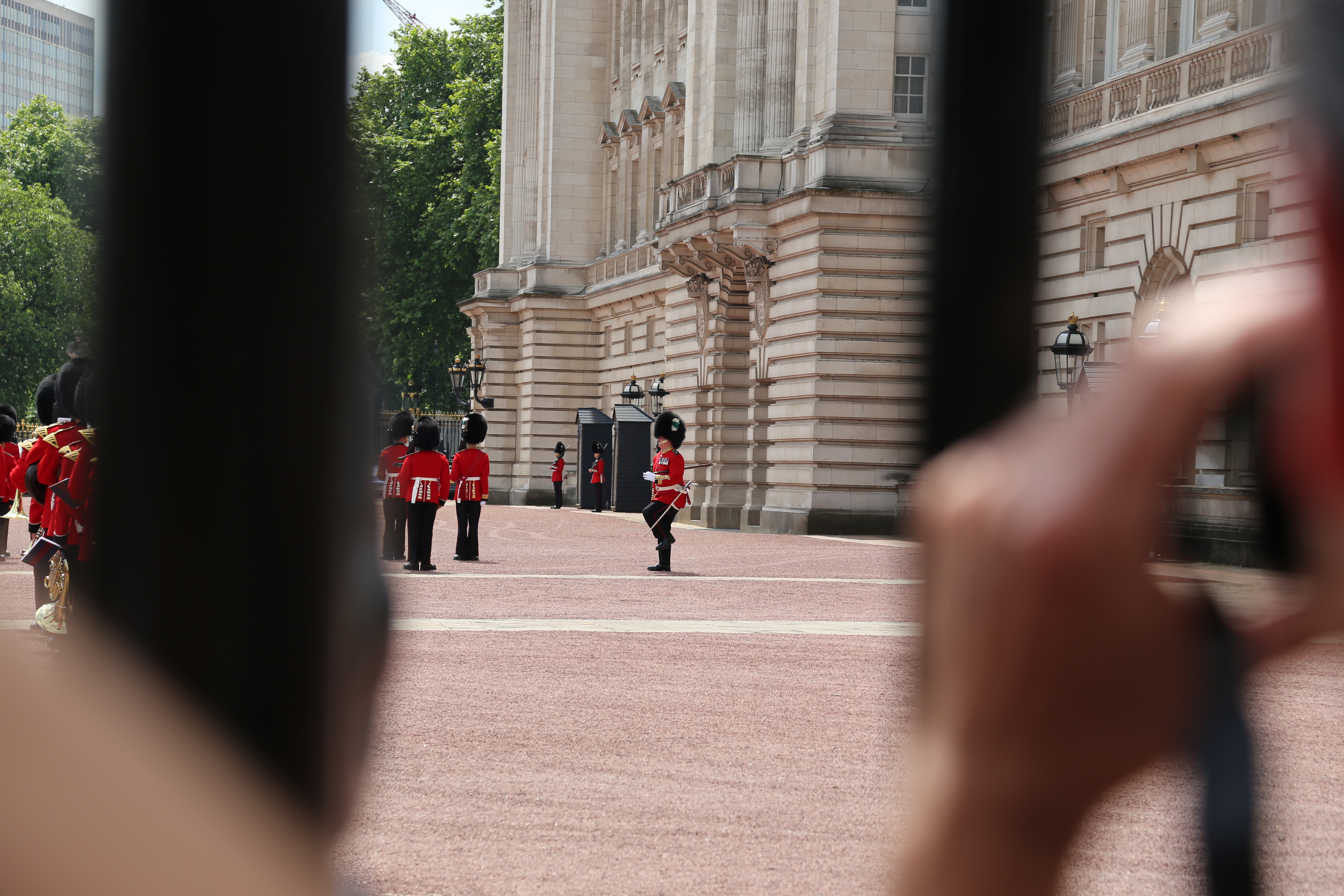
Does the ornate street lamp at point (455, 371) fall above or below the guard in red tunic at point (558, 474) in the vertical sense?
above

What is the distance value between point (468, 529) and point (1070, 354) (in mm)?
21403

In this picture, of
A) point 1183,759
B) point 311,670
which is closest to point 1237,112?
point 1183,759

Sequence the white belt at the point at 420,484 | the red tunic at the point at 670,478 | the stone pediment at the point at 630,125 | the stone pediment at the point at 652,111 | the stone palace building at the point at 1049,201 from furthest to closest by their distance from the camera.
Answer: the stone pediment at the point at 630,125 < the stone pediment at the point at 652,111 < the red tunic at the point at 670,478 < the white belt at the point at 420,484 < the stone palace building at the point at 1049,201

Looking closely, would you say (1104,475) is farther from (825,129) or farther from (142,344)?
(825,129)

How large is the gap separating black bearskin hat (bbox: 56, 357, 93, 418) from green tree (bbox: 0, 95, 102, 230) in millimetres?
56

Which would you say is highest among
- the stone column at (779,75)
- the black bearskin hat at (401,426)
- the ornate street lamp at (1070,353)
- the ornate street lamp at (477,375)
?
the stone column at (779,75)

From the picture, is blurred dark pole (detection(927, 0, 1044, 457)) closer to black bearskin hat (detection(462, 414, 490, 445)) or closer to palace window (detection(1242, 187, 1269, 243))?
palace window (detection(1242, 187, 1269, 243))

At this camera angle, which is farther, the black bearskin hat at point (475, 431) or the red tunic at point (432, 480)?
the black bearskin hat at point (475, 431)

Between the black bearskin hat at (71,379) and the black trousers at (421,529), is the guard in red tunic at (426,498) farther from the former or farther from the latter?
the black bearskin hat at (71,379)

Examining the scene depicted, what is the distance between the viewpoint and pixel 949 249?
0.65 meters

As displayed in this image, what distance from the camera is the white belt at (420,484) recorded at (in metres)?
18.0

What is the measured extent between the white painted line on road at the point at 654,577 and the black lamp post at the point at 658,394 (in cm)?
1726

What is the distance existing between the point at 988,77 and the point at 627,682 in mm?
9685

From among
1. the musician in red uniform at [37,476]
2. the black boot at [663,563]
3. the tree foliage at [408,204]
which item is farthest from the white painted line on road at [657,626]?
the tree foliage at [408,204]
